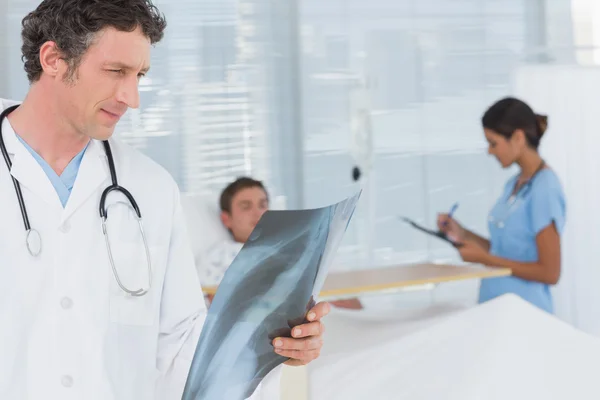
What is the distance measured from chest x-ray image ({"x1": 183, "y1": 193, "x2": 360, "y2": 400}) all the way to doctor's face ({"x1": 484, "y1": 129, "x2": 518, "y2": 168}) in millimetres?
2039

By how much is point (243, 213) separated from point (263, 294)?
7.61 feet

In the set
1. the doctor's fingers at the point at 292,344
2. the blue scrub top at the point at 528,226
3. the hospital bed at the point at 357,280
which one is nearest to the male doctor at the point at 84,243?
the doctor's fingers at the point at 292,344

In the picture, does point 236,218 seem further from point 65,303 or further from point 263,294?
point 263,294

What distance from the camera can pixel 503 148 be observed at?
9.95 feet

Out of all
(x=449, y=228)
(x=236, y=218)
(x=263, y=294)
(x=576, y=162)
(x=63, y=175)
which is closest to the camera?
(x=263, y=294)

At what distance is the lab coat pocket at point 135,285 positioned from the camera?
1278 mm

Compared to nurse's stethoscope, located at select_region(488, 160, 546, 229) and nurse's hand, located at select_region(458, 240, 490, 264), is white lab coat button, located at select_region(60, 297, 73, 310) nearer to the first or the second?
nurse's hand, located at select_region(458, 240, 490, 264)

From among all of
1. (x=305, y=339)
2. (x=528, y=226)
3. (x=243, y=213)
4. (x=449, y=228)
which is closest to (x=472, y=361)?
(x=305, y=339)

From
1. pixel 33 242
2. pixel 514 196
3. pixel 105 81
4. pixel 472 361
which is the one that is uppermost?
pixel 105 81

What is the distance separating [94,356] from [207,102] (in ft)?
9.93

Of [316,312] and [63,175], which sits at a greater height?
[63,175]

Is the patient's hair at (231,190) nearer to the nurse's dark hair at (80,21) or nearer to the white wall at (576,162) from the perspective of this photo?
the white wall at (576,162)

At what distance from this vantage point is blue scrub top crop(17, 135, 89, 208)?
1282mm

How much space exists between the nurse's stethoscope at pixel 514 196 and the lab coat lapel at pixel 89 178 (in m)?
1.95
